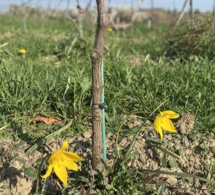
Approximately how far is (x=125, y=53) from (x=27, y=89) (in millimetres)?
2697

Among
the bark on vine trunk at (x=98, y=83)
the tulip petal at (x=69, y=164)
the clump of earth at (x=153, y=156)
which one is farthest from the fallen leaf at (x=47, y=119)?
the tulip petal at (x=69, y=164)

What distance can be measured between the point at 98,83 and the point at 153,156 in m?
0.72

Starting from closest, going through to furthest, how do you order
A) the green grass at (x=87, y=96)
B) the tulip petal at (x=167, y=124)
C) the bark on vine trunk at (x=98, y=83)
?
the bark on vine trunk at (x=98, y=83)
the tulip petal at (x=167, y=124)
the green grass at (x=87, y=96)

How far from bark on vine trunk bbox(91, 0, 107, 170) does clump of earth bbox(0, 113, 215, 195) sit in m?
0.18

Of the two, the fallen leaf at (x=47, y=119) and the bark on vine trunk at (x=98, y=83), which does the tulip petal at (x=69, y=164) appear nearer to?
the bark on vine trunk at (x=98, y=83)

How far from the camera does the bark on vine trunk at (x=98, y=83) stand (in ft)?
5.27

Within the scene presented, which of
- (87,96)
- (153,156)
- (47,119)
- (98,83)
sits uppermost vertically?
(98,83)

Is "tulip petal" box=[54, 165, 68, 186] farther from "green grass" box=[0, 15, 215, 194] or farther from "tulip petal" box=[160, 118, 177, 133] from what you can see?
"green grass" box=[0, 15, 215, 194]

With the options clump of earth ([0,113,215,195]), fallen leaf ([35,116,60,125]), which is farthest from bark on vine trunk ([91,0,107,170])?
fallen leaf ([35,116,60,125])

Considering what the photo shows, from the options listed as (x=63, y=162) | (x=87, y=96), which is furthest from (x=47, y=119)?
(x=63, y=162)

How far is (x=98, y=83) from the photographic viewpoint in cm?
173

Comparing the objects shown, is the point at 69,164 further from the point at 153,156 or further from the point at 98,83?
the point at 153,156

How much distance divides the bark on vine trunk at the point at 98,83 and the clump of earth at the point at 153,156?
0.60 ft

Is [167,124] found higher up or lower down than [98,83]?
lower down
